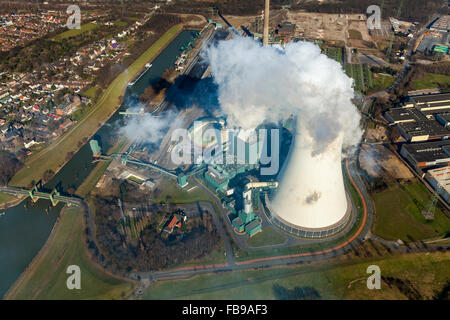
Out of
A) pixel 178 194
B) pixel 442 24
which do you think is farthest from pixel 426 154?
pixel 442 24

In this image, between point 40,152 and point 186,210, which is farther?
point 40,152

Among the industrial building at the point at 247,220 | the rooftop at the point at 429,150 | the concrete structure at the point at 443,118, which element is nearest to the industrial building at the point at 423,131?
the concrete structure at the point at 443,118

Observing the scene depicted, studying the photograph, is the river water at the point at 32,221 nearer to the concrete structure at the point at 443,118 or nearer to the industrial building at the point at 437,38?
the concrete structure at the point at 443,118

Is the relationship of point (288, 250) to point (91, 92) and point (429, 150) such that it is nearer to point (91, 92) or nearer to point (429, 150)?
point (429, 150)

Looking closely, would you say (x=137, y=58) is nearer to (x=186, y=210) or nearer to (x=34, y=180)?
(x=34, y=180)

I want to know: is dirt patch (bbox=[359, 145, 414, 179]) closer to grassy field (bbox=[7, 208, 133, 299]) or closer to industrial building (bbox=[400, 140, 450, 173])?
industrial building (bbox=[400, 140, 450, 173])

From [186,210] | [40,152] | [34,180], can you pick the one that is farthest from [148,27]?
[186,210]

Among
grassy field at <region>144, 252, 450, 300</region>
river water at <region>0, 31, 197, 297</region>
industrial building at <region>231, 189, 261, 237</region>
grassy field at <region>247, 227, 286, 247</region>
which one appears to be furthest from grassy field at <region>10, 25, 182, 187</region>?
grassy field at <region>247, 227, 286, 247</region>
